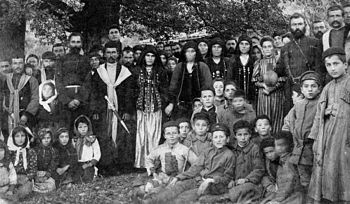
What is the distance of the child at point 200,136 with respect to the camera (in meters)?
6.12

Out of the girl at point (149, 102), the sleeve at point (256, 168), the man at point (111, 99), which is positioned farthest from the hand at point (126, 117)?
the sleeve at point (256, 168)

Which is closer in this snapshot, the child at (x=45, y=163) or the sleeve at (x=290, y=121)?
the sleeve at (x=290, y=121)

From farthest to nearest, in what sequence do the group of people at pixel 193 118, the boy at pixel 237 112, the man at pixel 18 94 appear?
the man at pixel 18 94 → the boy at pixel 237 112 → the group of people at pixel 193 118

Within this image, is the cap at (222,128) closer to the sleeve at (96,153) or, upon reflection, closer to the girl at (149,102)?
the girl at (149,102)

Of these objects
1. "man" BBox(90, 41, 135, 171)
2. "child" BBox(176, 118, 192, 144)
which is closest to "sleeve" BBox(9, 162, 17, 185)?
"man" BBox(90, 41, 135, 171)

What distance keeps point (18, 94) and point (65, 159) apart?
48.4 inches

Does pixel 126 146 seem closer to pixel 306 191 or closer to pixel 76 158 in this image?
pixel 76 158

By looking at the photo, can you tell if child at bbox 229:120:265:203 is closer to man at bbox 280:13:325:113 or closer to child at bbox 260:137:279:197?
child at bbox 260:137:279:197

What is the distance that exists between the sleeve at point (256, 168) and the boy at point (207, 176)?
0.23 meters

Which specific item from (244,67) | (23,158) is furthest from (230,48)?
(23,158)

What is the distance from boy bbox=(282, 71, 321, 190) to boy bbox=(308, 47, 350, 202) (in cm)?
20

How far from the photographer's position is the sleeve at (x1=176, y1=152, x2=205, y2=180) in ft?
18.9

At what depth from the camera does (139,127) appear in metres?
7.34

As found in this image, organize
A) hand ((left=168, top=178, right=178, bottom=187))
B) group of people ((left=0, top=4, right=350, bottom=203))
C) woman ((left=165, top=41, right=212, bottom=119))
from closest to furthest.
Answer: group of people ((left=0, top=4, right=350, bottom=203)) < hand ((left=168, top=178, right=178, bottom=187)) < woman ((left=165, top=41, right=212, bottom=119))
